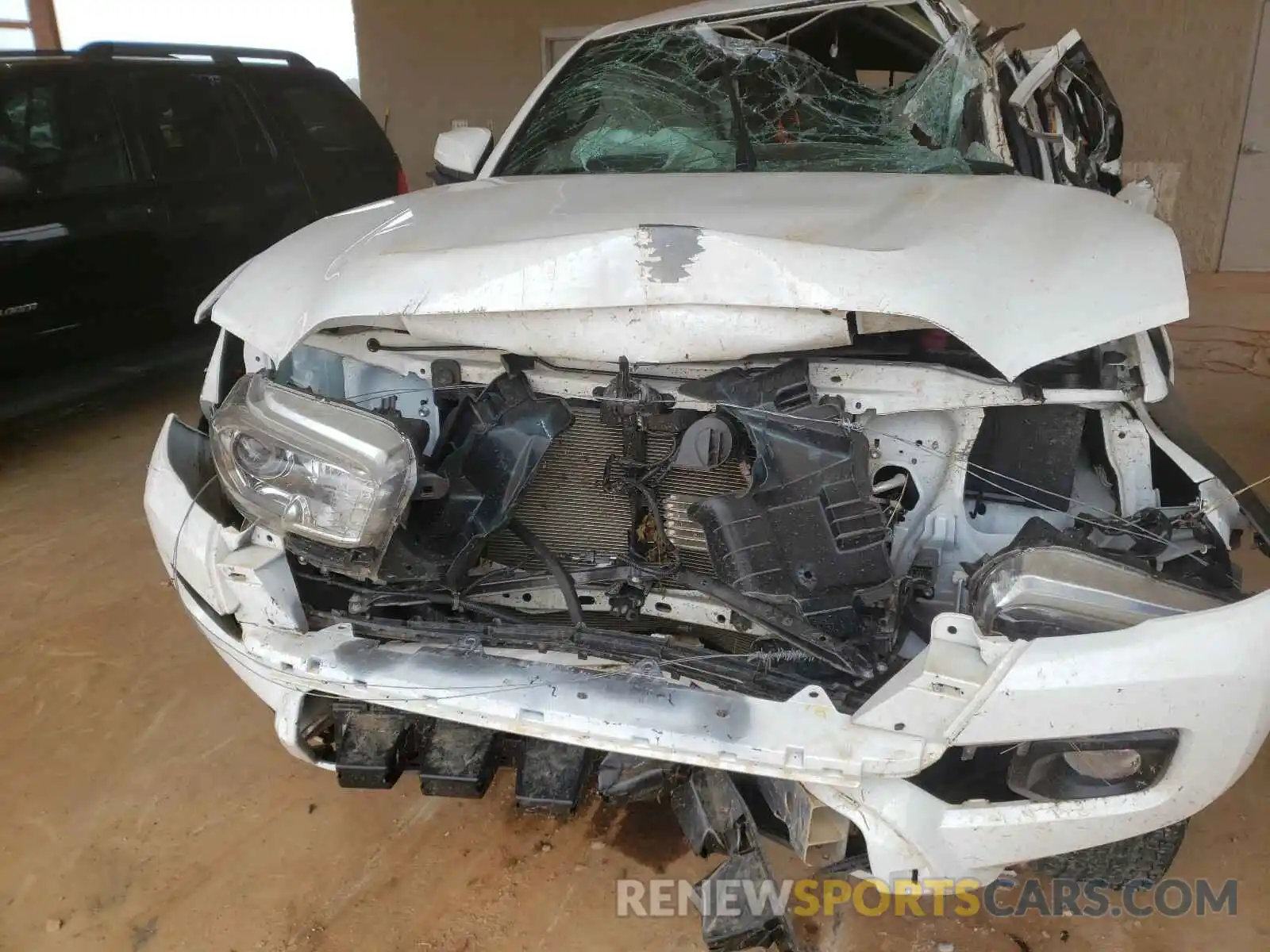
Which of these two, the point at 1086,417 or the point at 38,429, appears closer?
the point at 1086,417

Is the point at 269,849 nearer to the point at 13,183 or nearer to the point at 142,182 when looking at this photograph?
the point at 13,183

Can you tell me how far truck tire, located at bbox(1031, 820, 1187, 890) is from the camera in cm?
166

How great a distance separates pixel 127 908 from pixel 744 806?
4.33 ft

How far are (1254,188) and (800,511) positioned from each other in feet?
27.6

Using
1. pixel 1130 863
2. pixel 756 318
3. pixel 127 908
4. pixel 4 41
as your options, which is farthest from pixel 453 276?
pixel 4 41

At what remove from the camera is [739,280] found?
5.19ft

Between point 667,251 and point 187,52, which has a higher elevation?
point 187,52

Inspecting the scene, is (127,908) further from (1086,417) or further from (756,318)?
(1086,417)

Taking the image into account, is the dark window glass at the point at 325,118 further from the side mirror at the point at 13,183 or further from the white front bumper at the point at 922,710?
the white front bumper at the point at 922,710

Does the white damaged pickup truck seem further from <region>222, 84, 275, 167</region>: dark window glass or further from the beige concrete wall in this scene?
the beige concrete wall

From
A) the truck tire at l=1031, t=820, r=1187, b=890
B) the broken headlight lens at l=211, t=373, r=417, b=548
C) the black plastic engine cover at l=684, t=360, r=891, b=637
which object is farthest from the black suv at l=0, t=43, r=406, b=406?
the truck tire at l=1031, t=820, r=1187, b=890

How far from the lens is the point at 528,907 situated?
6.17ft

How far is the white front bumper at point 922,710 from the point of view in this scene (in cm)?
133

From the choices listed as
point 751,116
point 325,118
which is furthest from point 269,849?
point 325,118
